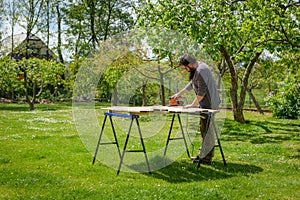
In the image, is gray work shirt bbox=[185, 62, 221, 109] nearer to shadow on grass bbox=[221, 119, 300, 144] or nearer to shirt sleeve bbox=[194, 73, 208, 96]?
shirt sleeve bbox=[194, 73, 208, 96]

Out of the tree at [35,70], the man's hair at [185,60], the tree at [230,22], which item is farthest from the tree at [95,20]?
the man's hair at [185,60]

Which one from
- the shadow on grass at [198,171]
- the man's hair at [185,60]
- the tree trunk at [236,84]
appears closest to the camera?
the shadow on grass at [198,171]

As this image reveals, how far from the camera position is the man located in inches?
296

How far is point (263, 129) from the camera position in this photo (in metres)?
15.0

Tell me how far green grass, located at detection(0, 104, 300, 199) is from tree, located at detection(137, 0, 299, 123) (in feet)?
10.0

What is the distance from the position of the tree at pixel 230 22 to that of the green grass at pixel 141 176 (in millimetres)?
3050

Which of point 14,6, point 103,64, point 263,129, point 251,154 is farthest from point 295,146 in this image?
point 14,6

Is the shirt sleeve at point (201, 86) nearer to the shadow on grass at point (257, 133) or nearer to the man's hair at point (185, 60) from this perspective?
the man's hair at point (185, 60)

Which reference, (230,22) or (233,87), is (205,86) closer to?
(230,22)

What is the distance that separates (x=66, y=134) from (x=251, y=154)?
6215 mm

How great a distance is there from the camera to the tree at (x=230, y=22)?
1048 centimetres

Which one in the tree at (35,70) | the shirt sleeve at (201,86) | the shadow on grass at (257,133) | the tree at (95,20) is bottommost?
the shadow on grass at (257,133)

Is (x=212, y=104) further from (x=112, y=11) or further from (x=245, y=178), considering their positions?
(x=112, y=11)

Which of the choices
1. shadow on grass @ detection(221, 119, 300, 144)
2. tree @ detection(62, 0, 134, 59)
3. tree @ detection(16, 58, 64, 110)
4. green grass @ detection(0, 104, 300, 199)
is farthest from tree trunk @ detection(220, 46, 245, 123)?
tree @ detection(62, 0, 134, 59)
